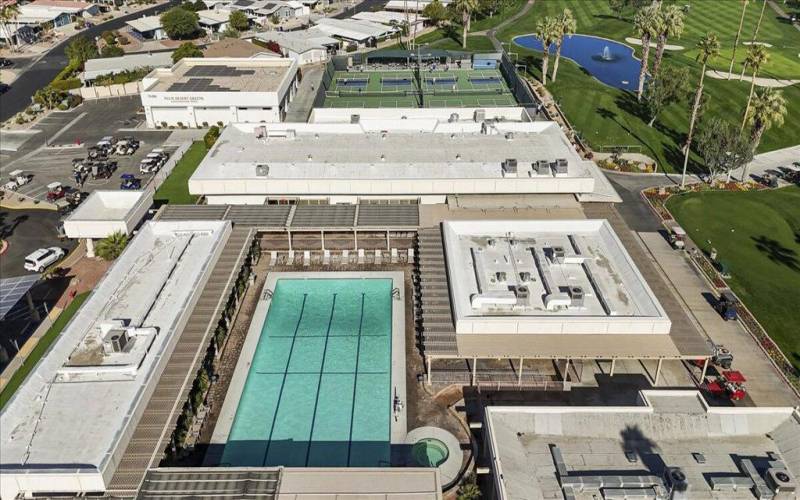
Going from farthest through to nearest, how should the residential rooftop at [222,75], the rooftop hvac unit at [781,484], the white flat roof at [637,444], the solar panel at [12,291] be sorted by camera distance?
the residential rooftop at [222,75] → the solar panel at [12,291] → the white flat roof at [637,444] → the rooftop hvac unit at [781,484]

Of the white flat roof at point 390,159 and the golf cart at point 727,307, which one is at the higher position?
the white flat roof at point 390,159

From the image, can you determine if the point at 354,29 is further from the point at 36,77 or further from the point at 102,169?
the point at 102,169

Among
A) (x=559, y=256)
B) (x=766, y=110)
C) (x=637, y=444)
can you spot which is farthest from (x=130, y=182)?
(x=766, y=110)

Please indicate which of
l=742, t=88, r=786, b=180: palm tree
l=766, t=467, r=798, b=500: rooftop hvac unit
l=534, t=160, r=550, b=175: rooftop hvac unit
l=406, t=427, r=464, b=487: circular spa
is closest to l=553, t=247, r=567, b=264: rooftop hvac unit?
l=534, t=160, r=550, b=175: rooftop hvac unit

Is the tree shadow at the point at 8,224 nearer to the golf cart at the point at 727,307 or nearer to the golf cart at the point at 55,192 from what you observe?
the golf cart at the point at 55,192

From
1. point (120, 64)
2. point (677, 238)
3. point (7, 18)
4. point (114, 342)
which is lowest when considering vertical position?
point (677, 238)

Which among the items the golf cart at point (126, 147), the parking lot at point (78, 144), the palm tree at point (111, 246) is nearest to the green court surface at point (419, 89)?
the golf cart at point (126, 147)

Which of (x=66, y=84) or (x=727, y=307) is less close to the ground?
(x=66, y=84)

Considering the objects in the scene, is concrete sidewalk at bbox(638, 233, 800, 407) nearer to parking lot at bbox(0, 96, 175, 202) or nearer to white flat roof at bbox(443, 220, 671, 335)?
white flat roof at bbox(443, 220, 671, 335)
